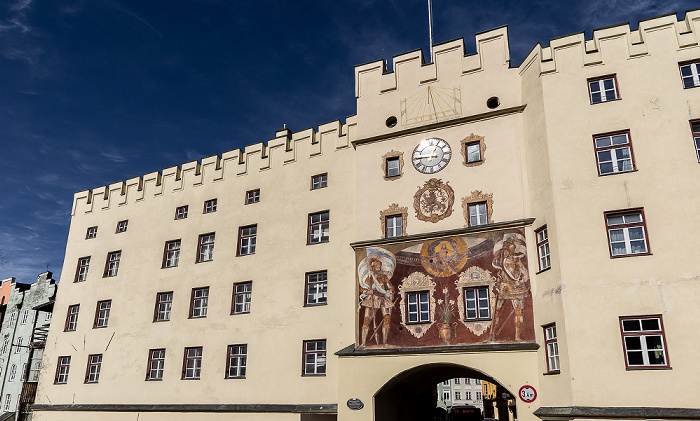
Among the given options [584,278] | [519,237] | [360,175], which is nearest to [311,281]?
[360,175]

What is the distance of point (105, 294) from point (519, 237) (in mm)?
23399

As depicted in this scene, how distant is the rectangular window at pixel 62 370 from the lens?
31.5 metres

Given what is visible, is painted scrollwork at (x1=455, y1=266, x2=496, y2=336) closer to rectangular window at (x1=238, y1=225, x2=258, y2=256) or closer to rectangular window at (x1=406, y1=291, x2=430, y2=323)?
rectangular window at (x1=406, y1=291, x2=430, y2=323)

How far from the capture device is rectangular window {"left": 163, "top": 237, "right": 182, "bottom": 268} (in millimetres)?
30775

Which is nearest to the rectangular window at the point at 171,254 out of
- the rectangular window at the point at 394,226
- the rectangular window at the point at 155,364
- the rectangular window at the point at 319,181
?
the rectangular window at the point at 155,364

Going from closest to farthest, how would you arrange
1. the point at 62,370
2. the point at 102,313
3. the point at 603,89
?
the point at 603,89 < the point at 62,370 < the point at 102,313

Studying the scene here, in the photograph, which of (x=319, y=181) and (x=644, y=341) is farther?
(x=319, y=181)

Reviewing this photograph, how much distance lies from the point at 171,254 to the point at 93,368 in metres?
7.43

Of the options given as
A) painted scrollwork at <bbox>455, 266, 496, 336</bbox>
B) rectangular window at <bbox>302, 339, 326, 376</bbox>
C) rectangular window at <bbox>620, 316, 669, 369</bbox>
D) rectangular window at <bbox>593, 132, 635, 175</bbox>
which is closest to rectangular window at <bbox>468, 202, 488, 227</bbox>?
painted scrollwork at <bbox>455, 266, 496, 336</bbox>

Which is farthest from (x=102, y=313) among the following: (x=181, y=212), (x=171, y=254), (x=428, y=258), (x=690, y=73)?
(x=690, y=73)

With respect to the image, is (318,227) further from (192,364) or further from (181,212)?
(181,212)

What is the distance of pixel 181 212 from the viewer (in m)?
31.8

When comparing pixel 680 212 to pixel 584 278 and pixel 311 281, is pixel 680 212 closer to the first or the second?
pixel 584 278

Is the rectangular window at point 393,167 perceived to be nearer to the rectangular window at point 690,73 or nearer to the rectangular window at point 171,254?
the rectangular window at point 690,73
